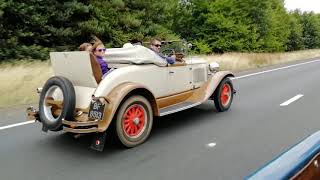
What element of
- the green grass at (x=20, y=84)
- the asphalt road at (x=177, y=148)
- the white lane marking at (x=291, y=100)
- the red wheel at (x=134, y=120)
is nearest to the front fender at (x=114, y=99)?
the red wheel at (x=134, y=120)

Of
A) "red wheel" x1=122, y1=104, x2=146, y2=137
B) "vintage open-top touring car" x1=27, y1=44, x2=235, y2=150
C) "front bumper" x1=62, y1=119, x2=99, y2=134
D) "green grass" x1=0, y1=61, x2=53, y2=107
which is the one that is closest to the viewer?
"front bumper" x1=62, y1=119, x2=99, y2=134

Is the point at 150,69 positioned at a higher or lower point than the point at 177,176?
higher

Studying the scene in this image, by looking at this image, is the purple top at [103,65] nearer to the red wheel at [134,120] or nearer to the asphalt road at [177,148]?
the red wheel at [134,120]

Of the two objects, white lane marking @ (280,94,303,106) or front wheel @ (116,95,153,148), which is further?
white lane marking @ (280,94,303,106)

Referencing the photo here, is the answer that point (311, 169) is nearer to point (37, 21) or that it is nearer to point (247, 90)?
point (247, 90)

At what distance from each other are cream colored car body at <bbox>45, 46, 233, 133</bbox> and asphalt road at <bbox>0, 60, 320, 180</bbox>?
45 cm

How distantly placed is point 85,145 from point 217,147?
194 cm

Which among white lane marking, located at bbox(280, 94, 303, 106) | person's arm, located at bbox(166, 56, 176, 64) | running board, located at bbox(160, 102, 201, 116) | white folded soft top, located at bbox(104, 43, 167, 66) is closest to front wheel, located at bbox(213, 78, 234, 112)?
running board, located at bbox(160, 102, 201, 116)

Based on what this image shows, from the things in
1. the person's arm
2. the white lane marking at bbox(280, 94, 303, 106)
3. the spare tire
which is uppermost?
the person's arm

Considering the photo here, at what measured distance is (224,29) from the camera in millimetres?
40312

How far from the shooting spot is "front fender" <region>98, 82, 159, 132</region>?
→ 532cm

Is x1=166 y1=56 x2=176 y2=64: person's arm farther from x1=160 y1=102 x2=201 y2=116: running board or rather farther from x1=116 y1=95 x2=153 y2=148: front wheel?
x1=116 y1=95 x2=153 y2=148: front wheel

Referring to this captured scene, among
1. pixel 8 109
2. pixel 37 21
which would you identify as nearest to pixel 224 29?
pixel 37 21

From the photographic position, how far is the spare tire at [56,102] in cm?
553
